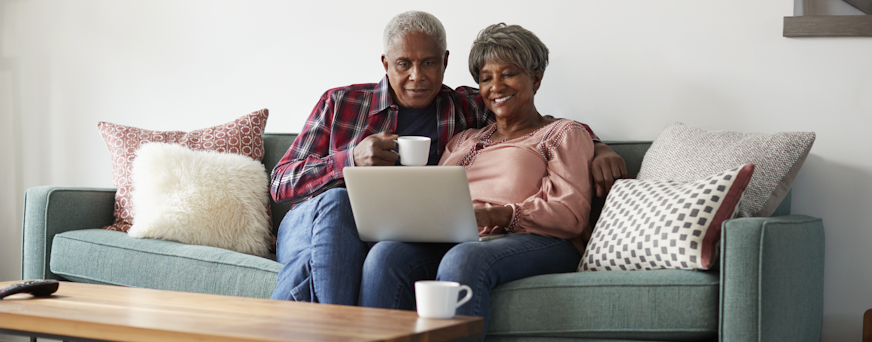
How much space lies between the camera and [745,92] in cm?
204

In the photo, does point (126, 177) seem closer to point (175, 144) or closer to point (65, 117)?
point (175, 144)

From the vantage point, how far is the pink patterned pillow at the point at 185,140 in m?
2.34

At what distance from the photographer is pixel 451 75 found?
2469 mm

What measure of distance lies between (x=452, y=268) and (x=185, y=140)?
1.40 metres

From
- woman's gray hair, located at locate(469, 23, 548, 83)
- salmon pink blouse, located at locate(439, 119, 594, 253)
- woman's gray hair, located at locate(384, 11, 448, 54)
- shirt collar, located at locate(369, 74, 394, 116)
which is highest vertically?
woman's gray hair, located at locate(384, 11, 448, 54)

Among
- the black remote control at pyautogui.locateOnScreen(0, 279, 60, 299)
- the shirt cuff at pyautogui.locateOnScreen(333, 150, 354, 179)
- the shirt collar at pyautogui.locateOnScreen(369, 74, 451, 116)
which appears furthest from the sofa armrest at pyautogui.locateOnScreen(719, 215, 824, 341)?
the black remote control at pyautogui.locateOnScreen(0, 279, 60, 299)

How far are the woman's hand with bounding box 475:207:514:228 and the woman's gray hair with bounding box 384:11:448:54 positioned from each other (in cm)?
60

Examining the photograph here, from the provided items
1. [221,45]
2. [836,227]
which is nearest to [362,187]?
[836,227]

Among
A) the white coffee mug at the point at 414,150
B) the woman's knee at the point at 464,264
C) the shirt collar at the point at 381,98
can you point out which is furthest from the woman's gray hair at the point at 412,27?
the woman's knee at the point at 464,264

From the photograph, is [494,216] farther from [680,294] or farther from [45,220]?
[45,220]

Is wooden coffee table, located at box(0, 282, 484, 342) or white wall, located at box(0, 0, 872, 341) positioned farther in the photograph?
white wall, located at box(0, 0, 872, 341)

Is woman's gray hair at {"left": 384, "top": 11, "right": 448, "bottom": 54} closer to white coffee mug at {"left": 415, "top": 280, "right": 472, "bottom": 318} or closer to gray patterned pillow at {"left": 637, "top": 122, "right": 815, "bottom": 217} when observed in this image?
gray patterned pillow at {"left": 637, "top": 122, "right": 815, "bottom": 217}

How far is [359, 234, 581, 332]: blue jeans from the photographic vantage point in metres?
1.41

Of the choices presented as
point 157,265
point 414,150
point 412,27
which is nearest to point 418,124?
point 412,27
